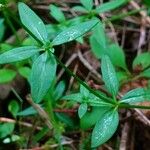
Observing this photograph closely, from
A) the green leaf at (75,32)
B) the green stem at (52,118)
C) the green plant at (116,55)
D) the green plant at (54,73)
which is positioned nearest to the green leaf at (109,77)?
the green plant at (54,73)

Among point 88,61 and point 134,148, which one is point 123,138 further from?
point 88,61

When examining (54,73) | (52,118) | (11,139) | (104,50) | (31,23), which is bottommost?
(11,139)

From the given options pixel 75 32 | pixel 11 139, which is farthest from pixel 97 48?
pixel 75 32

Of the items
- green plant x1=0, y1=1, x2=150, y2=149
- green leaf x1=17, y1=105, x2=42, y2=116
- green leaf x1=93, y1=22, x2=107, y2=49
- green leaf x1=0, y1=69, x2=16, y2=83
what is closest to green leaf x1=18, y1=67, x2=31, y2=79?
green leaf x1=0, y1=69, x2=16, y2=83

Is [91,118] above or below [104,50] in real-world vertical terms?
below

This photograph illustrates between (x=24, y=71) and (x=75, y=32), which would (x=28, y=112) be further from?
(x=75, y=32)

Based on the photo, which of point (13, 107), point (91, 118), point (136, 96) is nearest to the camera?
point (136, 96)

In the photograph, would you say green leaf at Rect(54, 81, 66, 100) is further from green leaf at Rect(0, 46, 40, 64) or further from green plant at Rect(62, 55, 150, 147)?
green leaf at Rect(0, 46, 40, 64)
